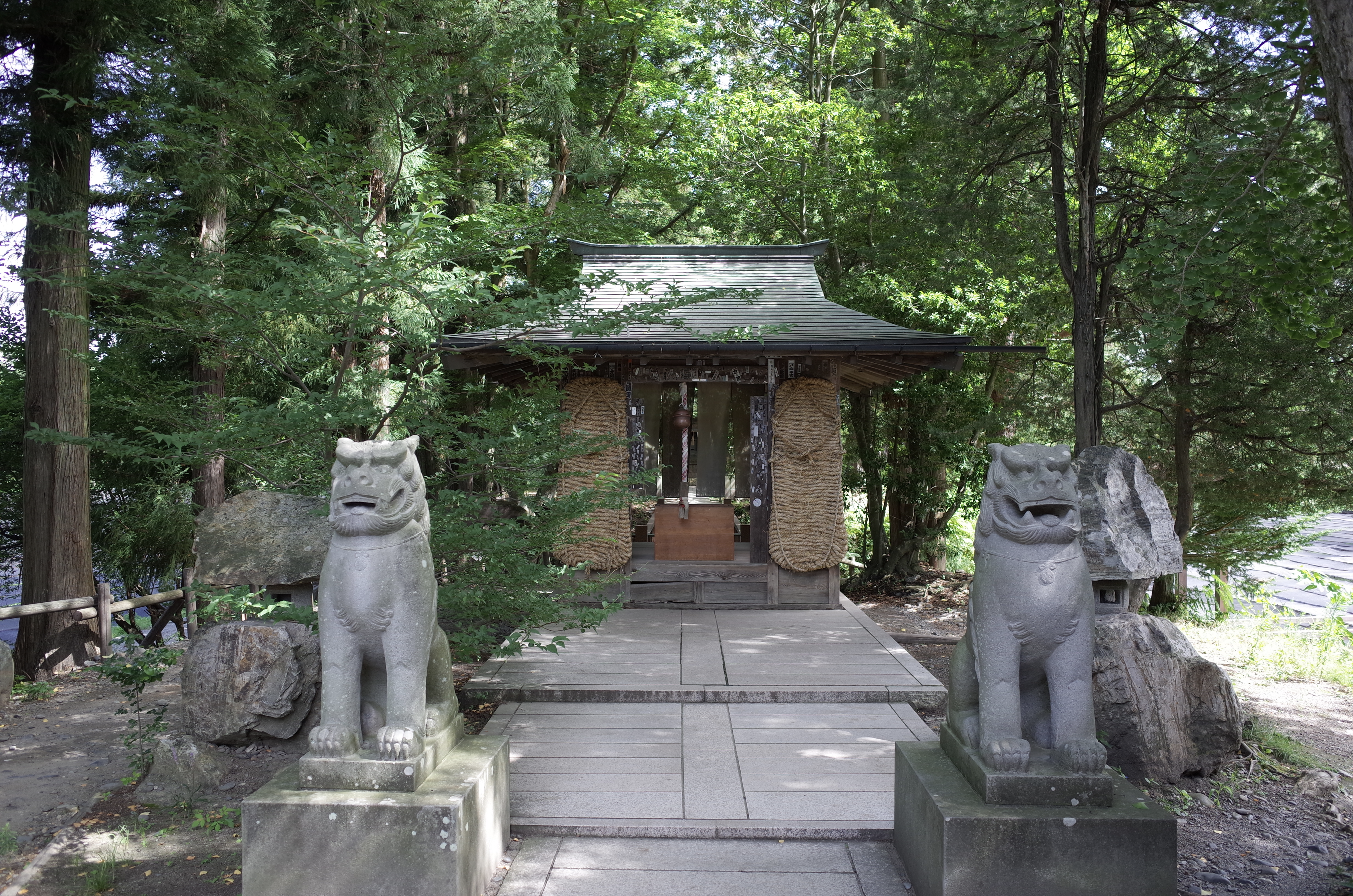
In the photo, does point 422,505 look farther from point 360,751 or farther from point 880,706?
point 880,706

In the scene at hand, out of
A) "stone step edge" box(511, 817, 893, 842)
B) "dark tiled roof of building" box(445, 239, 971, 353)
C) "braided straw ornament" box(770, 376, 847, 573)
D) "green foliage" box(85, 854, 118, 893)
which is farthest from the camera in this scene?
"braided straw ornament" box(770, 376, 847, 573)

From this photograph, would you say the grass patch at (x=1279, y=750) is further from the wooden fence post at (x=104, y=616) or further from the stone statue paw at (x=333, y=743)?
the wooden fence post at (x=104, y=616)

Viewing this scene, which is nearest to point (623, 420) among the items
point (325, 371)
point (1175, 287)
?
point (325, 371)

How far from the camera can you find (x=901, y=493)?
1188 cm

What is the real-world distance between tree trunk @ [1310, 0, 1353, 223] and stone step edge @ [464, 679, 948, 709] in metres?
3.90

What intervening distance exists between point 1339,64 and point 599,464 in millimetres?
6777

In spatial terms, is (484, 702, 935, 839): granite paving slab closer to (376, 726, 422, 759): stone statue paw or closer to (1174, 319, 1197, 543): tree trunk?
(376, 726, 422, 759): stone statue paw

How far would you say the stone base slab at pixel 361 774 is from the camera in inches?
125

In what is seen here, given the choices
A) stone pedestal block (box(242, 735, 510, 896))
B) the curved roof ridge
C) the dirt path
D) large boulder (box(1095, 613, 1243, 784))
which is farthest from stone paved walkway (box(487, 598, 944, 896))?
the curved roof ridge

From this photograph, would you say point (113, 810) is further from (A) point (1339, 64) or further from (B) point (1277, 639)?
(B) point (1277, 639)

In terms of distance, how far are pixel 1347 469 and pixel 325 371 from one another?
1148 cm

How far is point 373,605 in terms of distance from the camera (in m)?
3.23

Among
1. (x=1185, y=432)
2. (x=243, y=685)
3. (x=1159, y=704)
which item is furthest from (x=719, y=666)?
(x=1185, y=432)

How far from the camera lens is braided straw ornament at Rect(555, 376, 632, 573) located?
8734mm
